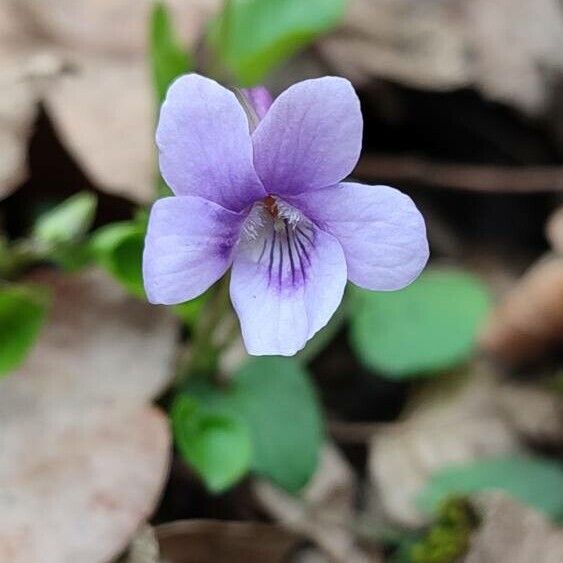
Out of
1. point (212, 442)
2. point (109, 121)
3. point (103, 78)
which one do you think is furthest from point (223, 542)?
point (103, 78)

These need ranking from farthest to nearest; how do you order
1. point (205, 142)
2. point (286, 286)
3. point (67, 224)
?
point (67, 224) < point (286, 286) < point (205, 142)

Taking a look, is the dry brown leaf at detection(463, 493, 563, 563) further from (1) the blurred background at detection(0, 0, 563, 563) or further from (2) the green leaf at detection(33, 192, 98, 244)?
(2) the green leaf at detection(33, 192, 98, 244)

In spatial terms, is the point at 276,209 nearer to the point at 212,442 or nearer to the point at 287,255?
the point at 287,255


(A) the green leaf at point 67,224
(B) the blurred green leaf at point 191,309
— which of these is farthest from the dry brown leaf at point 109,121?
(B) the blurred green leaf at point 191,309

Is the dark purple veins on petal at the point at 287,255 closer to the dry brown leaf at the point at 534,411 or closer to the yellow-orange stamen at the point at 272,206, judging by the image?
the yellow-orange stamen at the point at 272,206

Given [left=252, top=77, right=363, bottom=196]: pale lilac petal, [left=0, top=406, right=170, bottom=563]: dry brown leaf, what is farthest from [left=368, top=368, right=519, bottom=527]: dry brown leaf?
[left=252, top=77, right=363, bottom=196]: pale lilac petal
